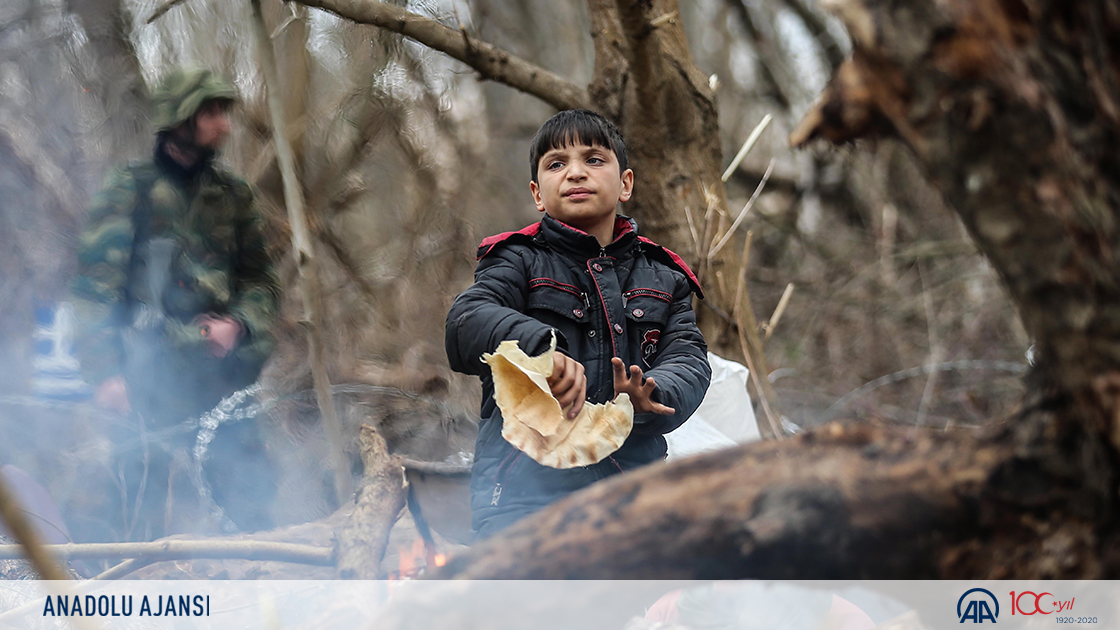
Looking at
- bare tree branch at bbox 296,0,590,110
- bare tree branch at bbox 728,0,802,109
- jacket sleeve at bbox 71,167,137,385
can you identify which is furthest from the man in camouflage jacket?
bare tree branch at bbox 728,0,802,109

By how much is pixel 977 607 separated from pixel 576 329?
1333mm

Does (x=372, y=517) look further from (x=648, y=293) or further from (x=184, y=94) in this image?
(x=184, y=94)

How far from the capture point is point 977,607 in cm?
112

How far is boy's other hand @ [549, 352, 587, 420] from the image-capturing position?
5.72 ft

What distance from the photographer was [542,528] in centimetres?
108

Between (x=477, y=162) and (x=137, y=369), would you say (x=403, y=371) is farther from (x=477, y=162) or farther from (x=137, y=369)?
(x=477, y=162)

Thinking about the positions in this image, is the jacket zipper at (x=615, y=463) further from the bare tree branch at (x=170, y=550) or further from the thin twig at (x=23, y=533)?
the thin twig at (x=23, y=533)

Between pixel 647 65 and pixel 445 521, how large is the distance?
2.01 m

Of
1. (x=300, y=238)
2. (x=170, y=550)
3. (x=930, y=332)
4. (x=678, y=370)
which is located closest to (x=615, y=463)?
(x=678, y=370)

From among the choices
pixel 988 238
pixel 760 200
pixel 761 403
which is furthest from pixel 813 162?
pixel 988 238

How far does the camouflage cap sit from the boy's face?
1.67 m

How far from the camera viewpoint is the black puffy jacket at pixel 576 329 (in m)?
2.07

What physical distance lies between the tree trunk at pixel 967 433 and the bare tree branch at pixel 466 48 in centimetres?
242

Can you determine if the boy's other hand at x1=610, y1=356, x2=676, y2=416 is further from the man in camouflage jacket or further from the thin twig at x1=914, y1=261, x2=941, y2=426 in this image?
the thin twig at x1=914, y1=261, x2=941, y2=426
